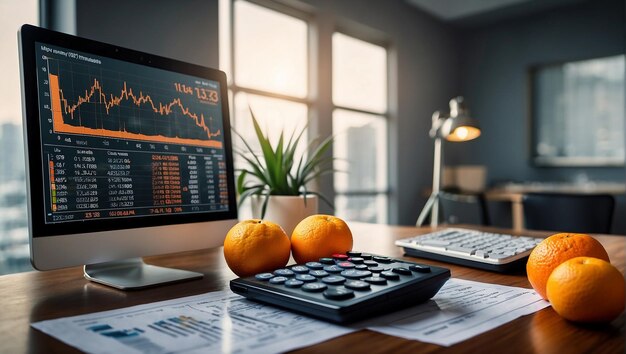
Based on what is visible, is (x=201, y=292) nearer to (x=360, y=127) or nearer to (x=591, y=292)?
(x=591, y=292)

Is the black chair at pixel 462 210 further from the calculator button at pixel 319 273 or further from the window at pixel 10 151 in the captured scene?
the window at pixel 10 151

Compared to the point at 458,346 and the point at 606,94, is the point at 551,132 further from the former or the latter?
the point at 458,346

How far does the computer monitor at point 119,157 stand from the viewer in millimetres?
688

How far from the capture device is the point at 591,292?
528 mm

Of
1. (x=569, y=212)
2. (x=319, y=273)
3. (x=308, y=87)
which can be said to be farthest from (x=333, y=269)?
(x=308, y=87)

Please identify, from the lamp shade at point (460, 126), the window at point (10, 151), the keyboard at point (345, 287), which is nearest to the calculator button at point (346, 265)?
the keyboard at point (345, 287)

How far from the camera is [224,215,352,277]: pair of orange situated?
28.5 inches

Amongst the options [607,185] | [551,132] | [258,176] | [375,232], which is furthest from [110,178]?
[551,132]

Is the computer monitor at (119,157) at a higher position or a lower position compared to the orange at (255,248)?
higher

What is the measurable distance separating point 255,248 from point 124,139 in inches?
11.8

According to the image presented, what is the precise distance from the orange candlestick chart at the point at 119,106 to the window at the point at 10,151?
5.61ft

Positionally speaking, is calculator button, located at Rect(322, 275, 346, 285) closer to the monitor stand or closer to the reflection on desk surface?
the monitor stand

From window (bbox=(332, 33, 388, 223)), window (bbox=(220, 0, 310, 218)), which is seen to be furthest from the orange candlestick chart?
window (bbox=(332, 33, 388, 223))

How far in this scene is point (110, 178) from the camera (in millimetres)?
769
